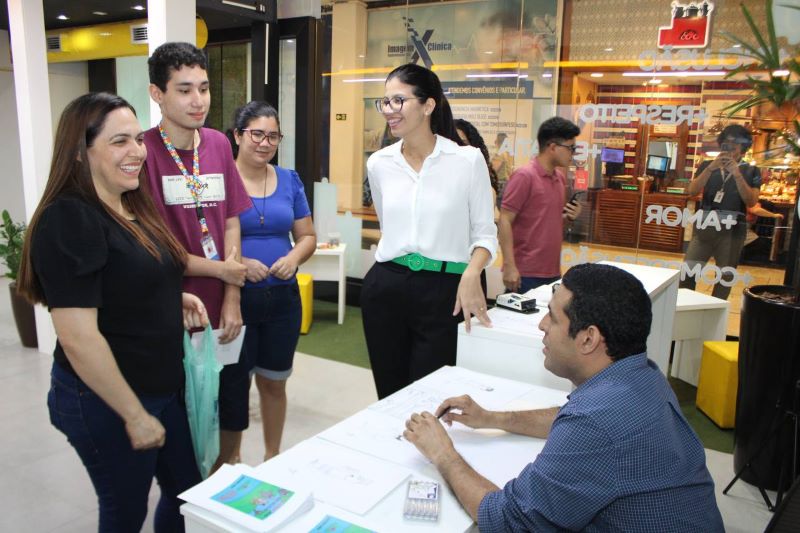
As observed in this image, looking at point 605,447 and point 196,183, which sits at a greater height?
point 196,183

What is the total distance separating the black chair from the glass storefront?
148 inches

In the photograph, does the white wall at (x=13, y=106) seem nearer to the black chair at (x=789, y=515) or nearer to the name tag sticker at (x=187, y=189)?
the name tag sticker at (x=187, y=189)

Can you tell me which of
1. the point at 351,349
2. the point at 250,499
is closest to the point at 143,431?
the point at 250,499

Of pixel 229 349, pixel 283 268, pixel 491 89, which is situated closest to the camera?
pixel 229 349

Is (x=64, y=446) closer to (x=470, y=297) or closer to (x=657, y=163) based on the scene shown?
(x=470, y=297)

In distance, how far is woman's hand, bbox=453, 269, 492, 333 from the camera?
80.2 inches

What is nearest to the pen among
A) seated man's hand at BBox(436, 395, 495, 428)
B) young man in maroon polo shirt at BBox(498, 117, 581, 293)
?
seated man's hand at BBox(436, 395, 495, 428)

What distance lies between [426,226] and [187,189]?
802 mm

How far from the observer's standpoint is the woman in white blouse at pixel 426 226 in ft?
6.93

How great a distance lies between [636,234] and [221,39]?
Answer: 4.50m

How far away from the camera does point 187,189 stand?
208cm

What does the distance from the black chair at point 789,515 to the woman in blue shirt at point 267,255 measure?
6.15 ft

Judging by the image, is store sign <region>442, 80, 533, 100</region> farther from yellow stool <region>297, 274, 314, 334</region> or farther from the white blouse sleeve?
the white blouse sleeve

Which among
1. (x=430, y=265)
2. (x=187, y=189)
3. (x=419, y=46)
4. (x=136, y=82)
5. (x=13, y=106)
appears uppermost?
(x=419, y=46)
